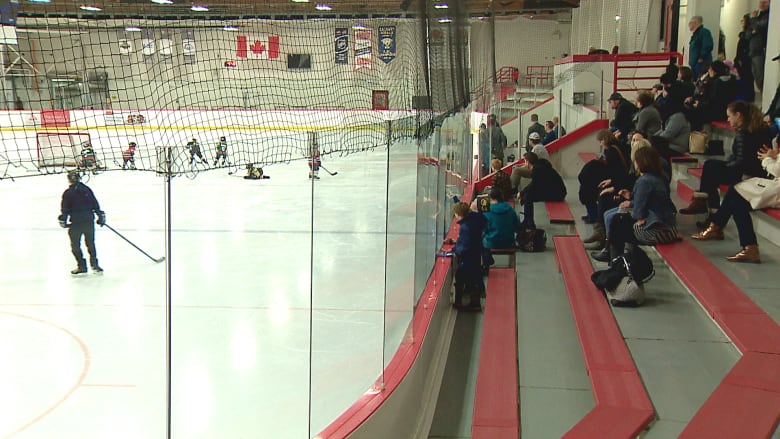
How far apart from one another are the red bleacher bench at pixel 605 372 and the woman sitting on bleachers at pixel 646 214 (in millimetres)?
414

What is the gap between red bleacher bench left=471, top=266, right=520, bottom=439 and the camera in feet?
10.8

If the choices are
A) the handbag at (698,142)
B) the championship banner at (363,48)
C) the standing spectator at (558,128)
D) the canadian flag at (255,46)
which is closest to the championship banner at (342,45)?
the championship banner at (363,48)

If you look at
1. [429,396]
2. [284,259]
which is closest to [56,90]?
[284,259]

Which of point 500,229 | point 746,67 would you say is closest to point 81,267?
point 500,229

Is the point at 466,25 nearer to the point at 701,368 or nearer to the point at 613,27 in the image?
the point at 701,368

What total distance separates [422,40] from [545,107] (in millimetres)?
9199

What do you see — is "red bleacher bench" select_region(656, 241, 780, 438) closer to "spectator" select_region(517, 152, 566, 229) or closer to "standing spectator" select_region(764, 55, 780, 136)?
Answer: "standing spectator" select_region(764, 55, 780, 136)

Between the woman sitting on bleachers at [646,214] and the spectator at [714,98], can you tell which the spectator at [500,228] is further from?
the spectator at [714,98]

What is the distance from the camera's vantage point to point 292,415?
401 cm

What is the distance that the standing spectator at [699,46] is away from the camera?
9555mm

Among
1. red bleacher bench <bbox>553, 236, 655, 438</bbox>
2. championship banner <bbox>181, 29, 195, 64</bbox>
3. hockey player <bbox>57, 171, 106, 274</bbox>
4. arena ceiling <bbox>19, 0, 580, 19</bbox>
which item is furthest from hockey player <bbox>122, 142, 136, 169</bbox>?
red bleacher bench <bbox>553, 236, 655, 438</bbox>

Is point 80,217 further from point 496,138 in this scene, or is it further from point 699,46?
point 699,46

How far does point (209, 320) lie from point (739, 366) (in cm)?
402

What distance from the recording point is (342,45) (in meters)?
6.97
